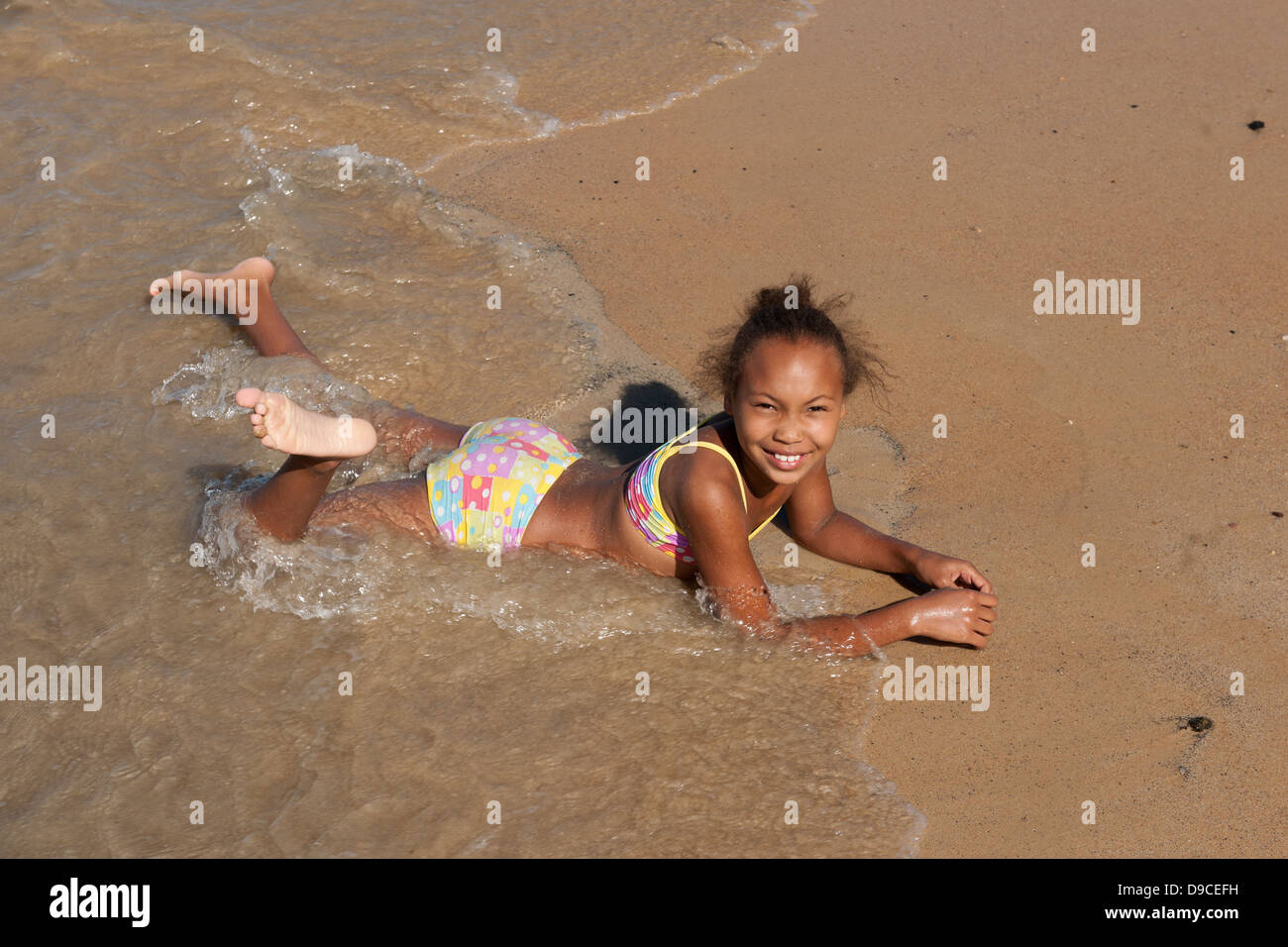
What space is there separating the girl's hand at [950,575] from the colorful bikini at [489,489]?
3.67ft

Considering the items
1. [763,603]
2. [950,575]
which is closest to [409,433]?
[763,603]

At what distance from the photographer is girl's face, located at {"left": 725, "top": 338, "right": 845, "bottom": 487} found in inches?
123

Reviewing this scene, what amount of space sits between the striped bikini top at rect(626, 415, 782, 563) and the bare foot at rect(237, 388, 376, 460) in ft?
2.45

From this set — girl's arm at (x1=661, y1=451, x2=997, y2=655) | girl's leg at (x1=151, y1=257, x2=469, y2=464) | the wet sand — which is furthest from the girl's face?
girl's leg at (x1=151, y1=257, x2=469, y2=464)

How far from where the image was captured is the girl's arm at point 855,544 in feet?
11.5

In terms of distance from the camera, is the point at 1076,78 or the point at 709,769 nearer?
the point at 709,769

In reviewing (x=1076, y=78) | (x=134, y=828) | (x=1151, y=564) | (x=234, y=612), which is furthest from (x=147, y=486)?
(x=1076, y=78)

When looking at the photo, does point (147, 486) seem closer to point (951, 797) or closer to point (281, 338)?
point (281, 338)

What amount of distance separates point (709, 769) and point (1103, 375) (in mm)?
2274

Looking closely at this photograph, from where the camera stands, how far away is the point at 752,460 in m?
3.30

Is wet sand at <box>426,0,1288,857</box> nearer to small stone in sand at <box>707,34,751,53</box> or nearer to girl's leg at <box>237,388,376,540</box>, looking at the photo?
small stone in sand at <box>707,34,751,53</box>

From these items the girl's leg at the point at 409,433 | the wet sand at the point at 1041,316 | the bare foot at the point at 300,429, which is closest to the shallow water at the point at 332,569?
the girl's leg at the point at 409,433

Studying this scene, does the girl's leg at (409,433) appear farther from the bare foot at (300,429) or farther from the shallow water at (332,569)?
the bare foot at (300,429)
